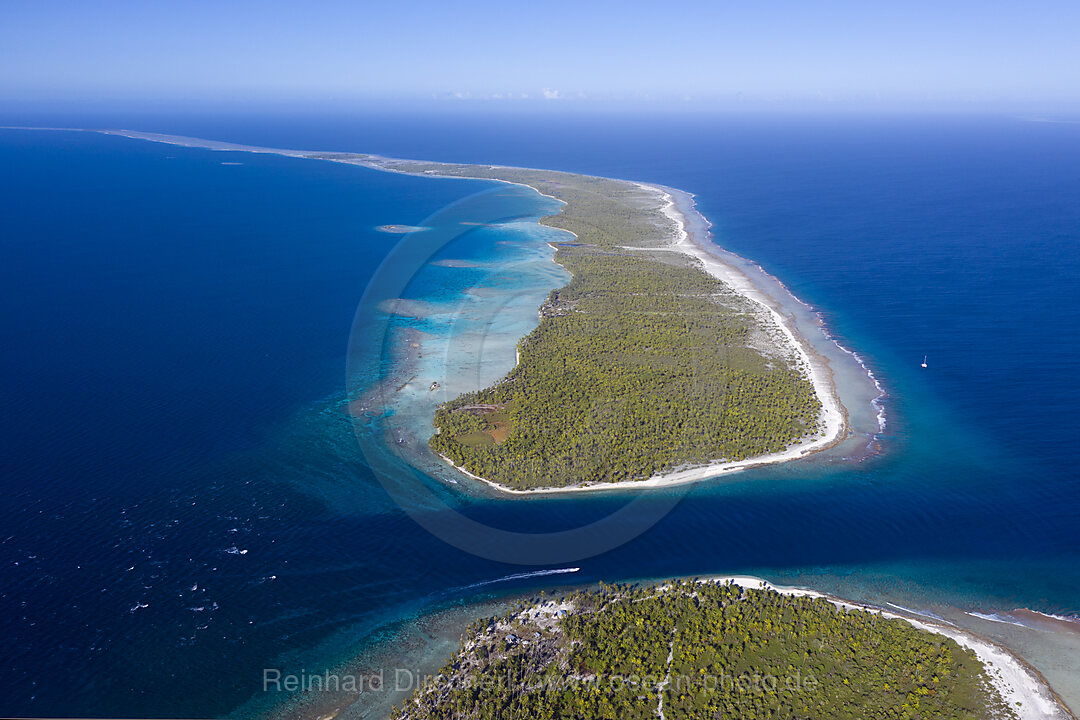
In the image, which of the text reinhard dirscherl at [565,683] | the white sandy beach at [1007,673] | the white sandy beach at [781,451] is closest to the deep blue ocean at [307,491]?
the white sandy beach at [781,451]

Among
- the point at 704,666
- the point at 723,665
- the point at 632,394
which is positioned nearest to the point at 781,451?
the point at 632,394

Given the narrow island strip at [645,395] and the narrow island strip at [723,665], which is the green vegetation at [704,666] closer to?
the narrow island strip at [723,665]

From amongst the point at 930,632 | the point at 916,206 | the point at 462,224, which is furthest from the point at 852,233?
the point at 930,632

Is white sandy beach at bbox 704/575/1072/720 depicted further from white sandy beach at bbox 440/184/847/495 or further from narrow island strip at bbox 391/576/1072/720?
white sandy beach at bbox 440/184/847/495

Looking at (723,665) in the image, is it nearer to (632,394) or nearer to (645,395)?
(645,395)

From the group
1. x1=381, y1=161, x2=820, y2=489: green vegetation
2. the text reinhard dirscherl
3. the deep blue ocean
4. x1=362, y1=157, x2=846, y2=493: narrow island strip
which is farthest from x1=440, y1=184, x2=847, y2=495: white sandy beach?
the text reinhard dirscherl
